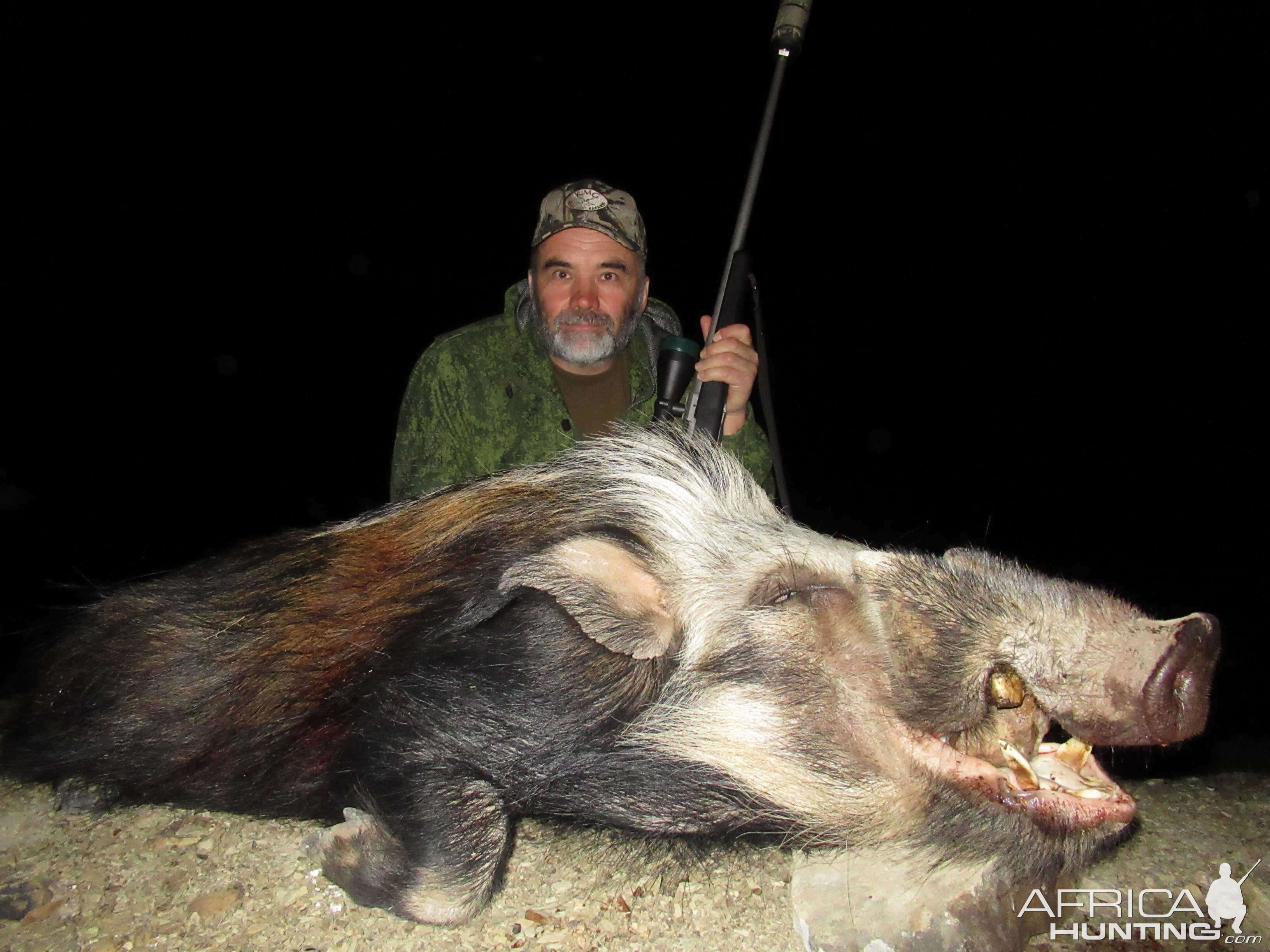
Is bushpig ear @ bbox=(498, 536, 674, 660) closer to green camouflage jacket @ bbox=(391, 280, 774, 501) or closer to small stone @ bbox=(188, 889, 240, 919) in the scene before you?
small stone @ bbox=(188, 889, 240, 919)

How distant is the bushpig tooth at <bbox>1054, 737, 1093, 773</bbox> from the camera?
1.26m

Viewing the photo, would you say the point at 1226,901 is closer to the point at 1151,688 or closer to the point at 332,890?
the point at 1151,688

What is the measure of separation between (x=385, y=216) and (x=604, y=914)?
8.64 metres

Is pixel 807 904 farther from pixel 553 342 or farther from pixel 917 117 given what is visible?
pixel 917 117

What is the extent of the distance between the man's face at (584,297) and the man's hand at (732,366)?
0.41m

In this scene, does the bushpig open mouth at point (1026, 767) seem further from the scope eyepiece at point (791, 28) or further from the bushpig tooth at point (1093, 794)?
the scope eyepiece at point (791, 28)

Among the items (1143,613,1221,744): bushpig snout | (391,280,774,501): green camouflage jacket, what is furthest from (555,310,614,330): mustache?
(1143,613,1221,744): bushpig snout

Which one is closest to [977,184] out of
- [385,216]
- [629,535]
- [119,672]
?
[385,216]

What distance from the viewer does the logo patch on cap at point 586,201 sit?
2.87 metres

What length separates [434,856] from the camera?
1.36 meters

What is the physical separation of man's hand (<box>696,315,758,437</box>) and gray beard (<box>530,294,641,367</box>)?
38cm

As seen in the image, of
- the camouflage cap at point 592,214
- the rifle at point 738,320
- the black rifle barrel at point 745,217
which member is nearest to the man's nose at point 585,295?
the camouflage cap at point 592,214

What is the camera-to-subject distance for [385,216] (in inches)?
342

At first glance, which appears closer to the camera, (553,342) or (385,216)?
(553,342)
